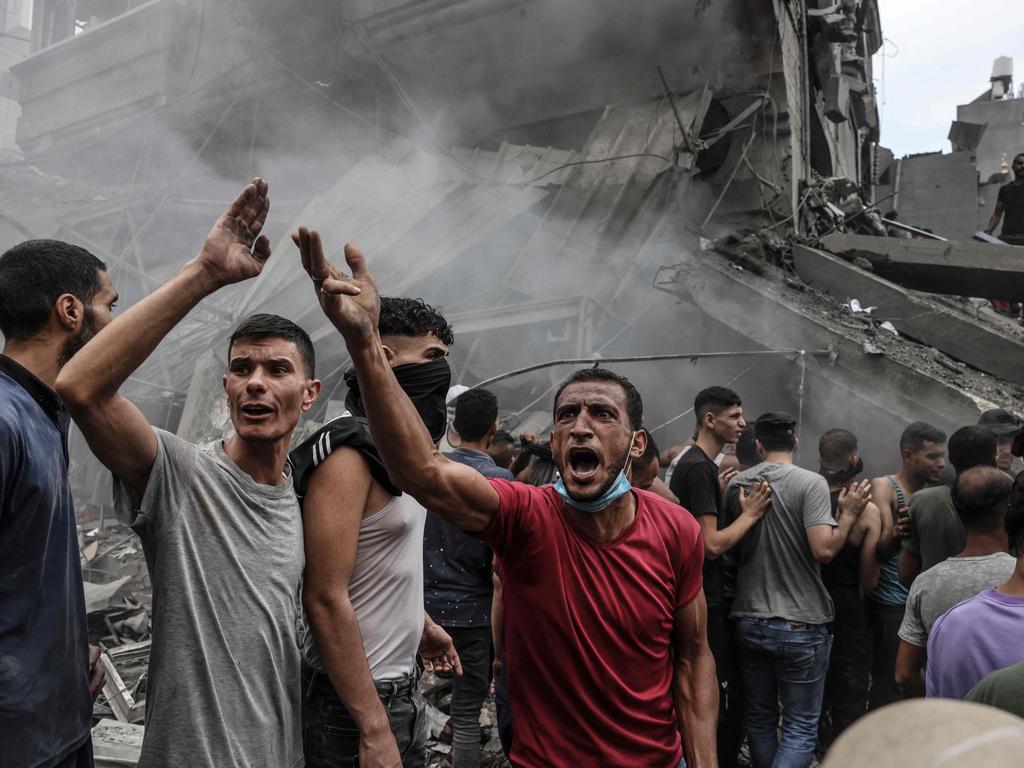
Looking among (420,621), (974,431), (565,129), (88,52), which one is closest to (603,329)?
(565,129)

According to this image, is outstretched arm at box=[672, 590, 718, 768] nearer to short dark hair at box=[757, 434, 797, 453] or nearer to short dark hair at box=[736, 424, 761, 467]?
short dark hair at box=[757, 434, 797, 453]

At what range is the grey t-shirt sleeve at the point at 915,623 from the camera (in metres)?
2.37

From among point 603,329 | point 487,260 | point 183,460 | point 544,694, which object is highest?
point 487,260

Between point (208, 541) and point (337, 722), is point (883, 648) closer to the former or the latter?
point (337, 722)

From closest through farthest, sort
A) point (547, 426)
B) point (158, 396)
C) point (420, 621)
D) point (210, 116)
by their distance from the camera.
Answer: point (420, 621)
point (547, 426)
point (158, 396)
point (210, 116)

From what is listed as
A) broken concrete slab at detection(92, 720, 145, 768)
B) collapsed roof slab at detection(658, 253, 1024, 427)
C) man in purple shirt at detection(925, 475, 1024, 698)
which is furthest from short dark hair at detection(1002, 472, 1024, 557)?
collapsed roof slab at detection(658, 253, 1024, 427)

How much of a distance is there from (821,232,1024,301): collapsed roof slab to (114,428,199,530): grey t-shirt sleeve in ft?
29.0

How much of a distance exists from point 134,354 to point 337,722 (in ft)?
3.36

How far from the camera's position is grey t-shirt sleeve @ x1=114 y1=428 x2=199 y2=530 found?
157 centimetres

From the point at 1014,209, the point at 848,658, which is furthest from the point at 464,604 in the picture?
the point at 1014,209

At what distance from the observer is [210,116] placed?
11922 millimetres

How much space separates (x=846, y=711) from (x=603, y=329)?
200 inches

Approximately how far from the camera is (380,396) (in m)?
1.60

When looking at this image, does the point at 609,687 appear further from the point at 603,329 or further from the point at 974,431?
the point at 603,329
